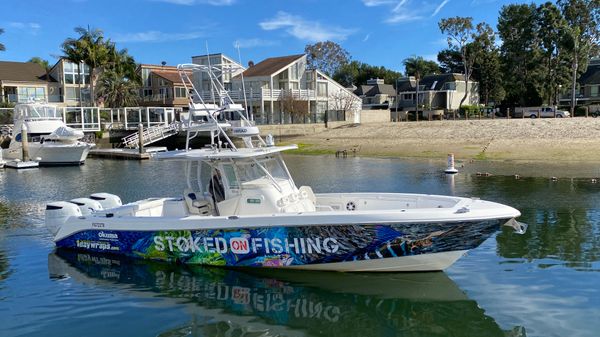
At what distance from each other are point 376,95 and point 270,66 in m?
27.8

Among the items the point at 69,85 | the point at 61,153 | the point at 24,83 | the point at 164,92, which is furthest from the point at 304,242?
the point at 69,85

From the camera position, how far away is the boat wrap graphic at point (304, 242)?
991 centimetres

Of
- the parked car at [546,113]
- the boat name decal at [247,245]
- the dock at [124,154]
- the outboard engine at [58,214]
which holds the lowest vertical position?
the boat name decal at [247,245]

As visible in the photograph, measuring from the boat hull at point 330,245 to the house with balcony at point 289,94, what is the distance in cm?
4935

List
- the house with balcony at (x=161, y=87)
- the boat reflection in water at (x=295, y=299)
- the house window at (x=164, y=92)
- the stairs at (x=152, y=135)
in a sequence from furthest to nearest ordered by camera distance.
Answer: the house window at (x=164, y=92) → the house with balcony at (x=161, y=87) → the stairs at (x=152, y=135) → the boat reflection in water at (x=295, y=299)

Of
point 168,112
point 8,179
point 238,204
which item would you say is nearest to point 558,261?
point 238,204

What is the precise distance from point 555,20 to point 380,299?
69136mm

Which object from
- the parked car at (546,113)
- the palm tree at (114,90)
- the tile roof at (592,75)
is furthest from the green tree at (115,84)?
the tile roof at (592,75)

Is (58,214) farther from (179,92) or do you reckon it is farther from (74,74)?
(74,74)

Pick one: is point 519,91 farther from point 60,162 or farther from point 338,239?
point 338,239

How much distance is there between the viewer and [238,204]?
11.6 meters

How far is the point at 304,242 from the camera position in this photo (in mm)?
10398

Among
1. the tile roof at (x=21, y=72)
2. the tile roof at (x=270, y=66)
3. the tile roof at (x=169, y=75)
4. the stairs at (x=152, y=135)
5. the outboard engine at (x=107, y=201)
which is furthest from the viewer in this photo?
the tile roof at (x=169, y=75)

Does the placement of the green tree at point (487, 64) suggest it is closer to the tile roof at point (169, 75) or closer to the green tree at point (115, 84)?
the tile roof at point (169, 75)
